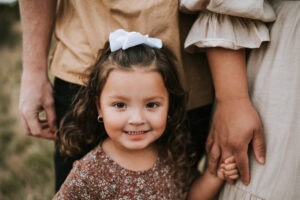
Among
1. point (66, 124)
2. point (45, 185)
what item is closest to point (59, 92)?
point (66, 124)

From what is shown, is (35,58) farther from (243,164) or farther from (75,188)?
(243,164)

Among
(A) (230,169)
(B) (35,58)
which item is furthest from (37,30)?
(A) (230,169)

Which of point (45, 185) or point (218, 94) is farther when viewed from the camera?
point (45, 185)

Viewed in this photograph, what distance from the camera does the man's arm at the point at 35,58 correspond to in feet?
5.08

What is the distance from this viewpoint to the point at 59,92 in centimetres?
166

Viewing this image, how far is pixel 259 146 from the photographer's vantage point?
53.1 inches

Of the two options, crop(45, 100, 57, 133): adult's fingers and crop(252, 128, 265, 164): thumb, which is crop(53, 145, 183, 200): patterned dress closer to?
crop(45, 100, 57, 133): adult's fingers

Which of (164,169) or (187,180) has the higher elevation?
(164,169)

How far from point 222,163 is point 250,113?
0.32 m

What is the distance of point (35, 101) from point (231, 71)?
991mm

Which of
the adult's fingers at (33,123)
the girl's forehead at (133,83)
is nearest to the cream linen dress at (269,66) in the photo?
the girl's forehead at (133,83)

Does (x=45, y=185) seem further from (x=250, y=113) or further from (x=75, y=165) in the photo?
(x=250, y=113)

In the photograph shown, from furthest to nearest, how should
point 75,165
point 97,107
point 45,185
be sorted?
point 45,185
point 97,107
point 75,165

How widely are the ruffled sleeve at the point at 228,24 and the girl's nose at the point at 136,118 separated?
0.41 metres
